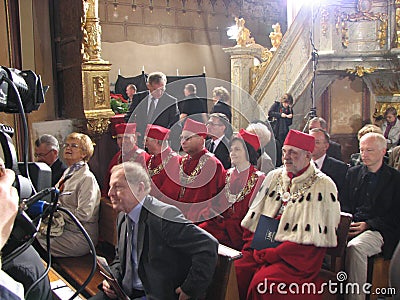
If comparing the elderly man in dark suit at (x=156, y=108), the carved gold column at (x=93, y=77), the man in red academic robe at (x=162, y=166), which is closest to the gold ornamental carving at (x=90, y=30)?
the carved gold column at (x=93, y=77)

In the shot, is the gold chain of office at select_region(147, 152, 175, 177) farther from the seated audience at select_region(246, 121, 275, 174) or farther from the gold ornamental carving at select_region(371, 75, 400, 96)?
the gold ornamental carving at select_region(371, 75, 400, 96)

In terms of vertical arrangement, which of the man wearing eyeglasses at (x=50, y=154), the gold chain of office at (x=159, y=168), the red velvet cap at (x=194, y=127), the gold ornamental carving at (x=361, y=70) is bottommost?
the gold chain of office at (x=159, y=168)

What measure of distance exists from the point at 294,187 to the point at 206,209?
920 millimetres

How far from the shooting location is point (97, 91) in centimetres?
622

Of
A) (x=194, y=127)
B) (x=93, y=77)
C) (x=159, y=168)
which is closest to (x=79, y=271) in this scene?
(x=159, y=168)

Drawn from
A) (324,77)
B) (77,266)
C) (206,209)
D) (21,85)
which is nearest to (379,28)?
(324,77)

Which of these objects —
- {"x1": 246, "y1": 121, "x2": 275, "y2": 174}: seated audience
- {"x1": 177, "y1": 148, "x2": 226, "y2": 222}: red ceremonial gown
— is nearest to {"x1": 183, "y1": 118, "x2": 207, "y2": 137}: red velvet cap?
{"x1": 177, "y1": 148, "x2": 226, "y2": 222}: red ceremonial gown

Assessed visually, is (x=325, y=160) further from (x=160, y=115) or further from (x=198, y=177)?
(x=160, y=115)

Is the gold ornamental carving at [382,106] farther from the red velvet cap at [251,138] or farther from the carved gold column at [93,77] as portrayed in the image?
the carved gold column at [93,77]

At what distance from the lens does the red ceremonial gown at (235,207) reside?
378 centimetres

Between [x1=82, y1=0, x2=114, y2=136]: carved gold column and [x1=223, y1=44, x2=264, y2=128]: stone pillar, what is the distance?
12.4ft

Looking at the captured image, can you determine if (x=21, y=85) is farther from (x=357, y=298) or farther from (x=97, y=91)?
(x=97, y=91)

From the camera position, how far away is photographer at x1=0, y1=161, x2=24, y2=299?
3.33 ft

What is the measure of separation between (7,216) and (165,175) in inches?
136
